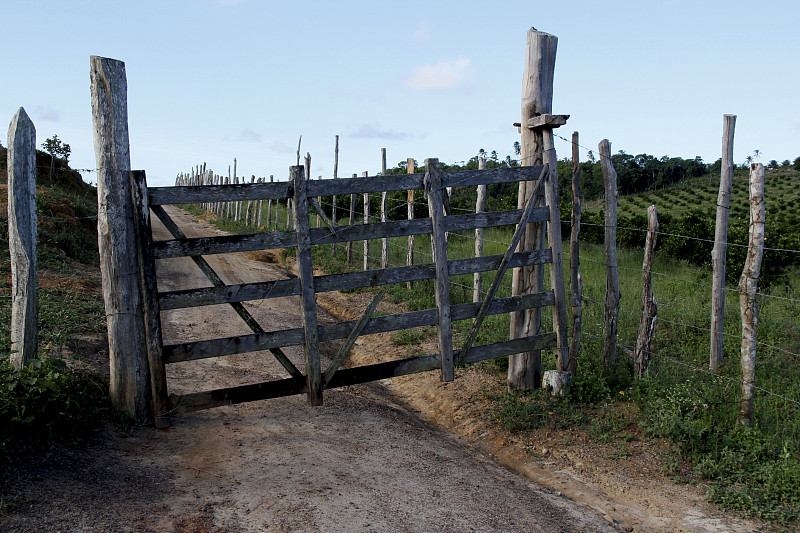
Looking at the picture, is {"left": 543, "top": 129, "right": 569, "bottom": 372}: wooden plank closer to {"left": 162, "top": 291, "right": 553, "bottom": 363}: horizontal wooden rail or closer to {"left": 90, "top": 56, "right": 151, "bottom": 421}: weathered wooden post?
{"left": 162, "top": 291, "right": 553, "bottom": 363}: horizontal wooden rail

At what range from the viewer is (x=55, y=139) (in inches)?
1048

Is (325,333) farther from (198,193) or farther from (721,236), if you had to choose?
(721,236)

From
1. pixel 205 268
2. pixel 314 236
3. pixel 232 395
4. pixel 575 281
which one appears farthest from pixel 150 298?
pixel 575 281

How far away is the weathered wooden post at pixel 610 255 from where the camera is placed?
6684 mm

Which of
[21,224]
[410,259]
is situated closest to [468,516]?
[21,224]

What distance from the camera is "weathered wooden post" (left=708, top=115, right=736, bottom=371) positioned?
6.72 metres

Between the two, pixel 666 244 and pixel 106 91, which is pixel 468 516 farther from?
pixel 666 244

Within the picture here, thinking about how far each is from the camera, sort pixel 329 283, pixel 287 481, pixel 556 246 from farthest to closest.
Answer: pixel 556 246, pixel 329 283, pixel 287 481

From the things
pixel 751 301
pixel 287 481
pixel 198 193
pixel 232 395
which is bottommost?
pixel 287 481

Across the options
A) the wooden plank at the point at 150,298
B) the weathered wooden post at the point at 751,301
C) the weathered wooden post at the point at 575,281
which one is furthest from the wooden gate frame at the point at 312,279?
the weathered wooden post at the point at 751,301

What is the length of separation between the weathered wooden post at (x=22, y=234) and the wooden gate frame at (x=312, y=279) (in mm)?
926

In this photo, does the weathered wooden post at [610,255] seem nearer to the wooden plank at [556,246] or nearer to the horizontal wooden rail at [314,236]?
the wooden plank at [556,246]

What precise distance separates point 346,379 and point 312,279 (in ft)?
3.43

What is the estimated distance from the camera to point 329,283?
5.45 meters
